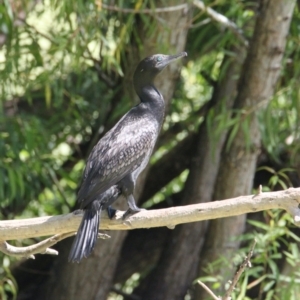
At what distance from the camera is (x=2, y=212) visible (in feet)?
16.3

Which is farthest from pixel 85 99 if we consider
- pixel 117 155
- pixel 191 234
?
pixel 117 155

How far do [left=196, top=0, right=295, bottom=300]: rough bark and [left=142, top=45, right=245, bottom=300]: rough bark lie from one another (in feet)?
0.68

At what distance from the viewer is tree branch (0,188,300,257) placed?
279 cm

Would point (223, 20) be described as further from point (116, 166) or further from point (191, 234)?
point (116, 166)

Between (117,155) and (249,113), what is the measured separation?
1.26 metres

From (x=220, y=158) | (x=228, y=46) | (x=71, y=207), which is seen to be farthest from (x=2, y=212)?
(x=228, y=46)

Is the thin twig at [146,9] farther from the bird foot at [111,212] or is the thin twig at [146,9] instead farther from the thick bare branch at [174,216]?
the thick bare branch at [174,216]

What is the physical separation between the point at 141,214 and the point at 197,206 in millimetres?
276

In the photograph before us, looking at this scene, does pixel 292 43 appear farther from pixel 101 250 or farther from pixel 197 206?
pixel 197 206

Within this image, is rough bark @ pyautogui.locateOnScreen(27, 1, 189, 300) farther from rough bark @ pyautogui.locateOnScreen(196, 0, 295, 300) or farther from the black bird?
the black bird

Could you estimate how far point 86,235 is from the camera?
323cm

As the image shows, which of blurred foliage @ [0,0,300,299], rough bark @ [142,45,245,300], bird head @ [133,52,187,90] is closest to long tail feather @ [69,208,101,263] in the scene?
bird head @ [133,52,187,90]

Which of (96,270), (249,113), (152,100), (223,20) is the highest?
(223,20)

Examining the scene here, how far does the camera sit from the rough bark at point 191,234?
4.96 meters
